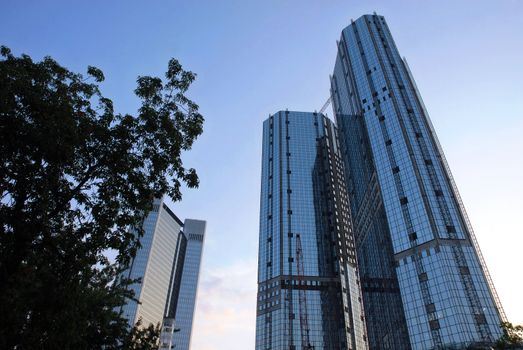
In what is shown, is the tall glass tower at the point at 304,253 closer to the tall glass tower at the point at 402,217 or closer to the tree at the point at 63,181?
the tall glass tower at the point at 402,217

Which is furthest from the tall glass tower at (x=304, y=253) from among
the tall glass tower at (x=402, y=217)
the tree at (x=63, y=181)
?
the tree at (x=63, y=181)

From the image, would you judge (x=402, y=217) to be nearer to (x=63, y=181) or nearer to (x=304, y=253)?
(x=304, y=253)

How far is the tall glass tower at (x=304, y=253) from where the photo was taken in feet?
474

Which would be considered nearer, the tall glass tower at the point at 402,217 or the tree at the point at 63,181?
the tree at the point at 63,181

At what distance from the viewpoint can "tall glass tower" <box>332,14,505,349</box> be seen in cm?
10219

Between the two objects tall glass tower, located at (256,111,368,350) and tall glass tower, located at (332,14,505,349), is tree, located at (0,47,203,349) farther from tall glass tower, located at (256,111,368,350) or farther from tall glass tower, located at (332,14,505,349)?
tall glass tower, located at (256,111,368,350)

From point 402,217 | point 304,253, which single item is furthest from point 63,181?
point 304,253

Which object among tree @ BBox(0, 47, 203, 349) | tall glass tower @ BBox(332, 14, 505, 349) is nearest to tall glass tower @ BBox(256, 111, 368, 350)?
tall glass tower @ BBox(332, 14, 505, 349)

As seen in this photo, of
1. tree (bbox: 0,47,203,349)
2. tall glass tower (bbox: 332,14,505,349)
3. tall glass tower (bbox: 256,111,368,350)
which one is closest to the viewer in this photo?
tree (bbox: 0,47,203,349)

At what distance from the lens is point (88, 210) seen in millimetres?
14594

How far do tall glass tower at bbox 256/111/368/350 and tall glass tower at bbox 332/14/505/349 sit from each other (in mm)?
9756

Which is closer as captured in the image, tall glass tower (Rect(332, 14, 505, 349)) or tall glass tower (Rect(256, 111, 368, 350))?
tall glass tower (Rect(332, 14, 505, 349))

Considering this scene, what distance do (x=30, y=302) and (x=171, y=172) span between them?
21.9ft

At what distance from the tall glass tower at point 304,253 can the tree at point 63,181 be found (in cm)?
13287
